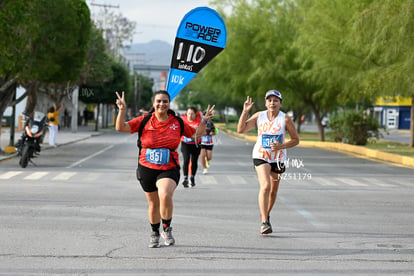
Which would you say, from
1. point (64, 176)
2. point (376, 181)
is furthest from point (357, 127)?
point (64, 176)

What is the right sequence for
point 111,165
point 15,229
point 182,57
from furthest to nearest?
point 111,165
point 182,57
point 15,229

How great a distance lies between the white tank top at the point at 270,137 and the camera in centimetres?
962

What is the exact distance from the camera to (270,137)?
9625 millimetres

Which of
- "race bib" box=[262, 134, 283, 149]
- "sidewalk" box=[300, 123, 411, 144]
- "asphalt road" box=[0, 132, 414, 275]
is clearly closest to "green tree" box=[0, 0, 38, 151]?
"asphalt road" box=[0, 132, 414, 275]

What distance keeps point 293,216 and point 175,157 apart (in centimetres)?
350

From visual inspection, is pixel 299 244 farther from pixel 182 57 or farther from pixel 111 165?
pixel 111 165

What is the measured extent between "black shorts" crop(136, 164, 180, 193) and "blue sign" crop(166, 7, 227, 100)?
7.50 ft

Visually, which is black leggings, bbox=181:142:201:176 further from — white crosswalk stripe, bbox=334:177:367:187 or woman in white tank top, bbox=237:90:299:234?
woman in white tank top, bbox=237:90:299:234

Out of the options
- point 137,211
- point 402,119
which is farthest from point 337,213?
point 402,119

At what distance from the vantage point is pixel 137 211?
458 inches

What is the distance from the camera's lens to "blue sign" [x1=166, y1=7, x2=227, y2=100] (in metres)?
10.6

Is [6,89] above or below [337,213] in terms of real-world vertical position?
above

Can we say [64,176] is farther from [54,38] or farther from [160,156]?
[54,38]

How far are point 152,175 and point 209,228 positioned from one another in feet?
6.06
